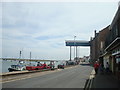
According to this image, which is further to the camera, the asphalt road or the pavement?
the pavement

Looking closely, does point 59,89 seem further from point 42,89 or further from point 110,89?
point 110,89

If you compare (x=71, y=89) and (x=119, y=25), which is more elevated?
(x=119, y=25)

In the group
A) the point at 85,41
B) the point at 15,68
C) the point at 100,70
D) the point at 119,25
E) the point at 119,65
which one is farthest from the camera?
the point at 85,41

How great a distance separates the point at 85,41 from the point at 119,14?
85857 mm

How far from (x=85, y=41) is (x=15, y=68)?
54.2 metres

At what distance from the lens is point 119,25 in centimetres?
1628

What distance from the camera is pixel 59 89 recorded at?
12.5 m

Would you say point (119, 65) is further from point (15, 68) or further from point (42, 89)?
point (15, 68)

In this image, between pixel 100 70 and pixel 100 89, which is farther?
pixel 100 70

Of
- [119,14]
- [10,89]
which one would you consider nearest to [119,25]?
[119,14]

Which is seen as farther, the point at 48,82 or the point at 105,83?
the point at 48,82

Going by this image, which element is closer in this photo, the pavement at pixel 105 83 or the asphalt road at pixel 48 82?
the asphalt road at pixel 48 82

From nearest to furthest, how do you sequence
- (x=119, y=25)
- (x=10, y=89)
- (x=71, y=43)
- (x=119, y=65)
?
(x=10, y=89) → (x=119, y=25) → (x=119, y=65) → (x=71, y=43)

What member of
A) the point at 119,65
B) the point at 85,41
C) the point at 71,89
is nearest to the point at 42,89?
the point at 71,89
